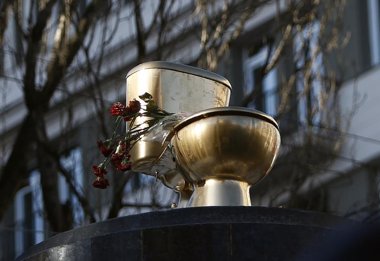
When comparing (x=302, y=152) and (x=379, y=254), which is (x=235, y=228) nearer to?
(x=379, y=254)

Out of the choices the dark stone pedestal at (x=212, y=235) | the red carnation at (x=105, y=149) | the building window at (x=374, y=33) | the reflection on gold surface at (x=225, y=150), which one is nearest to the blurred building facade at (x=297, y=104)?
the building window at (x=374, y=33)

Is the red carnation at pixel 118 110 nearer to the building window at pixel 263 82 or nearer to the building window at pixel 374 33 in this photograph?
the building window at pixel 263 82

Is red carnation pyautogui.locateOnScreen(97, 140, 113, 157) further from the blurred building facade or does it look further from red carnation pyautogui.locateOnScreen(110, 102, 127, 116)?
the blurred building facade

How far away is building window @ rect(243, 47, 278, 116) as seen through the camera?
675 inches

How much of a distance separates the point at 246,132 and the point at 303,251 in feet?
1.93

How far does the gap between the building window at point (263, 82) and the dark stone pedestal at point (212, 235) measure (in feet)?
38.9

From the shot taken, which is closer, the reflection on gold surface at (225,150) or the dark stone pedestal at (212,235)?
the dark stone pedestal at (212,235)

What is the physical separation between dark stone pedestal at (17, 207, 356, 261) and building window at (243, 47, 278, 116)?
38.9 ft

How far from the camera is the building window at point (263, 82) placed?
56.3 feet

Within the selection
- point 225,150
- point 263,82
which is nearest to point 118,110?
point 225,150

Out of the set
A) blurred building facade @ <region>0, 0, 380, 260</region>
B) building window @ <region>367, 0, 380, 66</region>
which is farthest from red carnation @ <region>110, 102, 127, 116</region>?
building window @ <region>367, 0, 380, 66</region>

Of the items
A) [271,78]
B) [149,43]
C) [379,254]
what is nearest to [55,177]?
[149,43]

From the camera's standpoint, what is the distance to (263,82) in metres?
17.2

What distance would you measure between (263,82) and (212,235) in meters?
12.6
